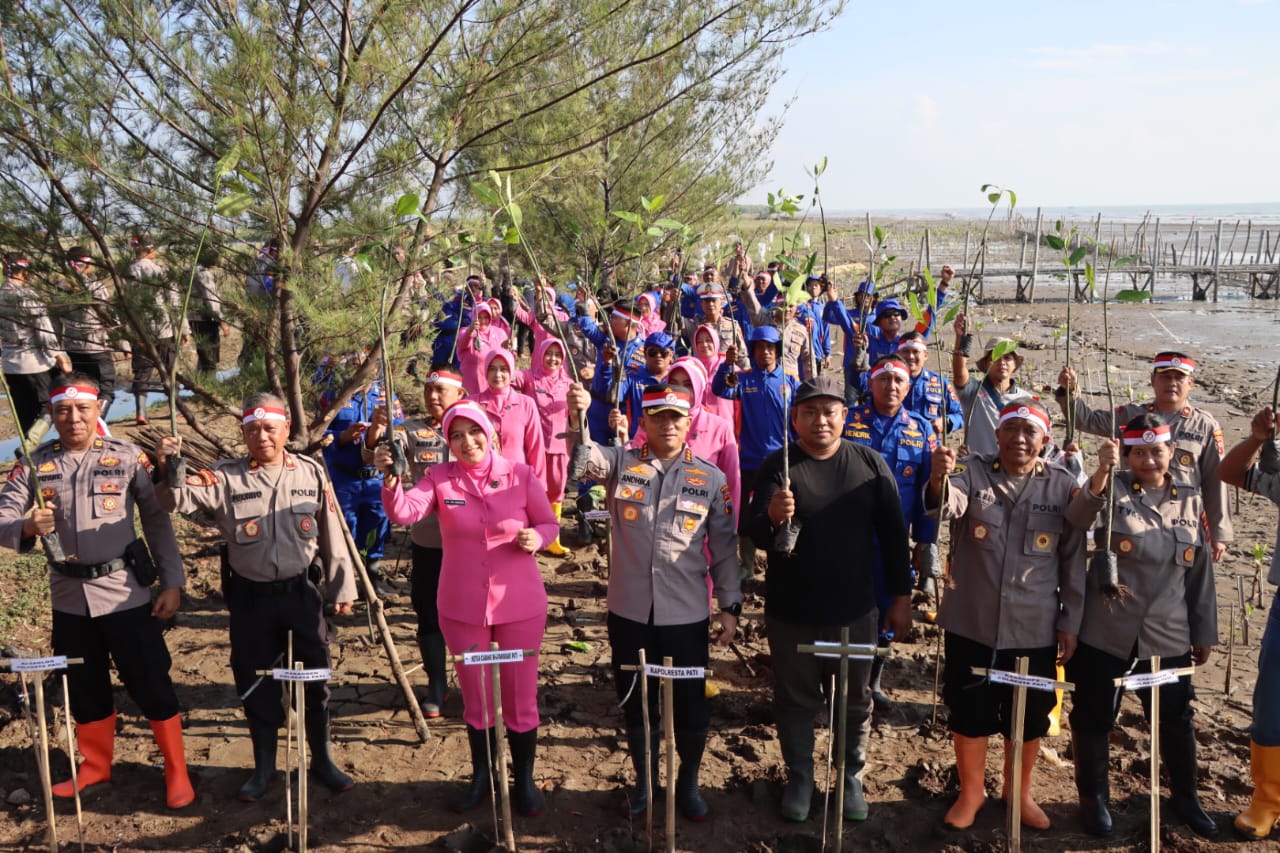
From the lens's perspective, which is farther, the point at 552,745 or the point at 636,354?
the point at 636,354

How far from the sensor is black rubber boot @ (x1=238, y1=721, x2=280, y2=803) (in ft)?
13.5

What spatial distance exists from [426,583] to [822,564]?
2.02m

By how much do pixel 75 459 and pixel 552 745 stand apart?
2.50m

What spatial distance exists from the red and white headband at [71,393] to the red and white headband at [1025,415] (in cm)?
376

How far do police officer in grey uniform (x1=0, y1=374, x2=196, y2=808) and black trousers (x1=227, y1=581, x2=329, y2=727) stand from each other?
0.35 m

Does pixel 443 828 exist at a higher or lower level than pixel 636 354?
lower

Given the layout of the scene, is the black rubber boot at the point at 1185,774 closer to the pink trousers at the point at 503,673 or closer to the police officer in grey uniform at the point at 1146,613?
the police officer in grey uniform at the point at 1146,613

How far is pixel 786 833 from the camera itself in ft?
12.8

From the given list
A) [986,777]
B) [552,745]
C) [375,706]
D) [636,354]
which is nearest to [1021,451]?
[986,777]

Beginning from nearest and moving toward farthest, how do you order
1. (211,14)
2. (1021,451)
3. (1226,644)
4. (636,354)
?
(1021,451), (211,14), (1226,644), (636,354)

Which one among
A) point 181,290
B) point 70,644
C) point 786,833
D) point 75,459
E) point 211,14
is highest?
point 211,14

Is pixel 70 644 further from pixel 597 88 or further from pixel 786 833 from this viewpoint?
pixel 597 88

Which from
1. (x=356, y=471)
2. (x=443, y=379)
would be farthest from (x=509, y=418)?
(x=356, y=471)

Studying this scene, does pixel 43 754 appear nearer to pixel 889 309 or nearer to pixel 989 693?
pixel 989 693
